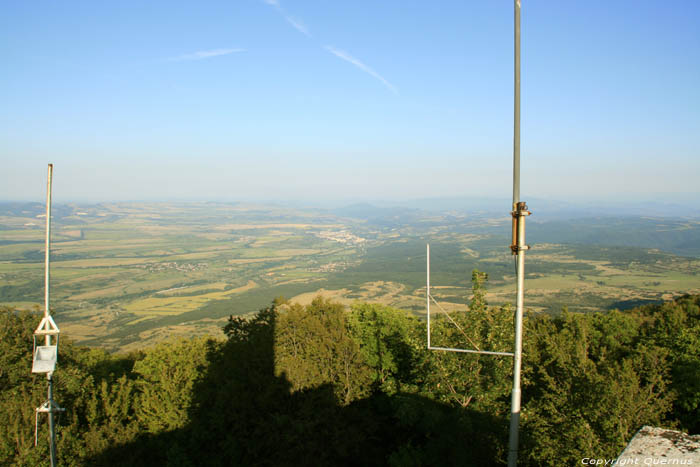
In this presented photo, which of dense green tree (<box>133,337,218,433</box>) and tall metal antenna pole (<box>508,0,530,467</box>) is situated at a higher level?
tall metal antenna pole (<box>508,0,530,467</box>)

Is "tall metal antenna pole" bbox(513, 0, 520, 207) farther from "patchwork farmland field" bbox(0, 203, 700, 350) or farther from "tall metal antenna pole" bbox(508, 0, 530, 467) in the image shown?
"patchwork farmland field" bbox(0, 203, 700, 350)

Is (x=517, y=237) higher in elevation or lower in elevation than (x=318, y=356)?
higher

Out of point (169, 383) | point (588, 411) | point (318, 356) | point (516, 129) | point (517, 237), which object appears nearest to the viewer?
point (517, 237)

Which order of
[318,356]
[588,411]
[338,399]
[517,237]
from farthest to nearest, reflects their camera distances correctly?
1. [318,356]
2. [338,399]
3. [588,411]
4. [517,237]

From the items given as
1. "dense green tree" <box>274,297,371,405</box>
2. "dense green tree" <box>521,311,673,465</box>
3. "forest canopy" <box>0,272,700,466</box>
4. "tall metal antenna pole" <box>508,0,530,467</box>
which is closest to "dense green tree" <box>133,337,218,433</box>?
"forest canopy" <box>0,272,700,466</box>

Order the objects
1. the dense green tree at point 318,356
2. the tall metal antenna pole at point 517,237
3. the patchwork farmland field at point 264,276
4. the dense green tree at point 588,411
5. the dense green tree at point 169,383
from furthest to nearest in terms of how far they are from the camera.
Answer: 1. the patchwork farmland field at point 264,276
2. the dense green tree at point 169,383
3. the dense green tree at point 318,356
4. the dense green tree at point 588,411
5. the tall metal antenna pole at point 517,237

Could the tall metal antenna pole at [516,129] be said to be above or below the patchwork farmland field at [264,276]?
above

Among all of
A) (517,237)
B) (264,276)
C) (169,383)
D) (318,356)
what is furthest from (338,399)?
(264,276)

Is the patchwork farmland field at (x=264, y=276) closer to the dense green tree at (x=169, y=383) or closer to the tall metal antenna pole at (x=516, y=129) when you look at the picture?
the dense green tree at (x=169, y=383)

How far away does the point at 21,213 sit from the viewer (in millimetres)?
192250

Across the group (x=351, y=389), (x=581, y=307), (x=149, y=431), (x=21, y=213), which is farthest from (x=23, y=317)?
(x=21, y=213)

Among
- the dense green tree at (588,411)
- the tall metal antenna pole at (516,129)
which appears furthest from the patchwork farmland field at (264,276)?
the tall metal antenna pole at (516,129)

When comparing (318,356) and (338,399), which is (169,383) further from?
(338,399)

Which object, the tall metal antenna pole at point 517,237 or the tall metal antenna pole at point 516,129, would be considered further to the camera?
the tall metal antenna pole at point 516,129
